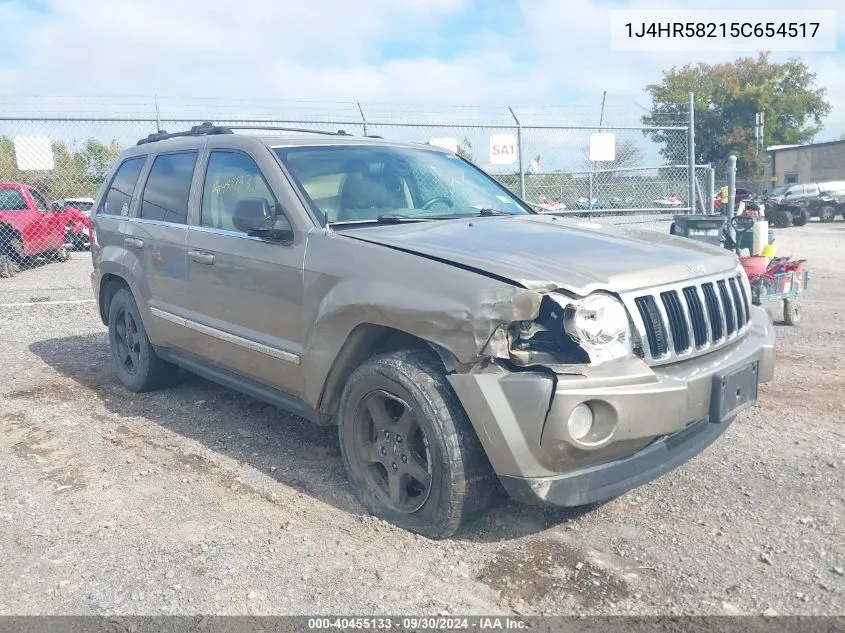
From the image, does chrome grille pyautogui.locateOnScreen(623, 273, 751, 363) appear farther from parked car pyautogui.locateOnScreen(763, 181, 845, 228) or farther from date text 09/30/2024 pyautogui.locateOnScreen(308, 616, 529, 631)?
parked car pyautogui.locateOnScreen(763, 181, 845, 228)

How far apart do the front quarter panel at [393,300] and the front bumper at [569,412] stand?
22 cm

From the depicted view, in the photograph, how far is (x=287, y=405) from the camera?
404 centimetres

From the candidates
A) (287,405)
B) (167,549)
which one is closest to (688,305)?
(287,405)

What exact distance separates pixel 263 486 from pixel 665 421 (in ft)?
6.90

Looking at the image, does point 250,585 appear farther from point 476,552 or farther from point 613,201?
point 613,201

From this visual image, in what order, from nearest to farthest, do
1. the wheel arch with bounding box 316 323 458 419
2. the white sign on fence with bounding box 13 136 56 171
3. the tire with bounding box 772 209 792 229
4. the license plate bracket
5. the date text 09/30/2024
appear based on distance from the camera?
the date text 09/30/2024 < the license plate bracket < the wheel arch with bounding box 316 323 458 419 < the white sign on fence with bounding box 13 136 56 171 < the tire with bounding box 772 209 792 229

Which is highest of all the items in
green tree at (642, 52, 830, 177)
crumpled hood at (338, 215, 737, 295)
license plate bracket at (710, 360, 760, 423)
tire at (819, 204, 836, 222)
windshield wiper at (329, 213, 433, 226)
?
green tree at (642, 52, 830, 177)

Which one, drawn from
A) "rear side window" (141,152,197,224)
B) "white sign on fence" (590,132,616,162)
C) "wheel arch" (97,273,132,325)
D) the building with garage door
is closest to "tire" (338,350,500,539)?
"rear side window" (141,152,197,224)

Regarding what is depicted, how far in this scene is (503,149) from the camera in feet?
35.9

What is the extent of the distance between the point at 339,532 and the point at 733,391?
1846 mm

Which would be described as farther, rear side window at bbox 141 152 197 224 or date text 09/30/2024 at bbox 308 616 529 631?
rear side window at bbox 141 152 197 224

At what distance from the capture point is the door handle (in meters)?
4.39

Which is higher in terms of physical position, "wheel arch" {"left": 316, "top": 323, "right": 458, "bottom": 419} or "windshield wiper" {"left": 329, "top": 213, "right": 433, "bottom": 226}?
"windshield wiper" {"left": 329, "top": 213, "right": 433, "bottom": 226}

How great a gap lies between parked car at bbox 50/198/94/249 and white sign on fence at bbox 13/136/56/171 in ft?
12.4
